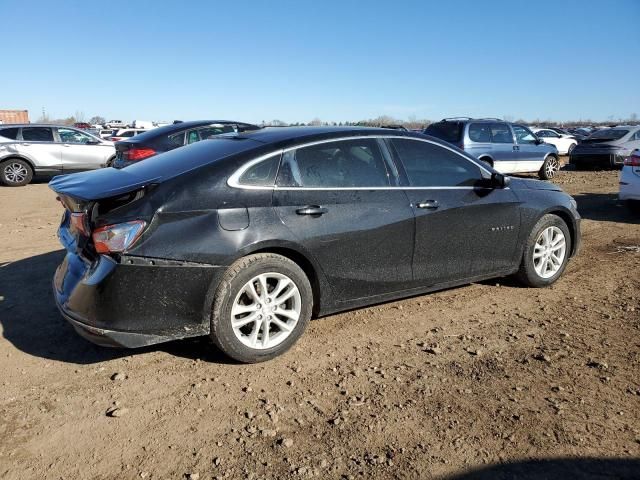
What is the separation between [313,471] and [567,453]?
1.26m

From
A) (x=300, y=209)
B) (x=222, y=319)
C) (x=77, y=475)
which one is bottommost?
(x=77, y=475)

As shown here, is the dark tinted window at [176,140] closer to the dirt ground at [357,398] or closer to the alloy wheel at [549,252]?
the dirt ground at [357,398]

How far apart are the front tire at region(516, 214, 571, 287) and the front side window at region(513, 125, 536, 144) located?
966cm

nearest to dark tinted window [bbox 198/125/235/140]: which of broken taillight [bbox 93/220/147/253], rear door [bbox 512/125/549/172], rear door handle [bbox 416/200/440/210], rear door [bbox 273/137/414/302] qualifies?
rear door [bbox 273/137/414/302]

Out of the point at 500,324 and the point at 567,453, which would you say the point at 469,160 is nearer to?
the point at 500,324

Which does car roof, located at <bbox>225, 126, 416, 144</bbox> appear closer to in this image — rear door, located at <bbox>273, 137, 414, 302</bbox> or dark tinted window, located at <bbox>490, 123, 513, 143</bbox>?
rear door, located at <bbox>273, 137, 414, 302</bbox>

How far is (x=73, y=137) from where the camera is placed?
14688 mm

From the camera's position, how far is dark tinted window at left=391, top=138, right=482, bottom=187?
4.32m

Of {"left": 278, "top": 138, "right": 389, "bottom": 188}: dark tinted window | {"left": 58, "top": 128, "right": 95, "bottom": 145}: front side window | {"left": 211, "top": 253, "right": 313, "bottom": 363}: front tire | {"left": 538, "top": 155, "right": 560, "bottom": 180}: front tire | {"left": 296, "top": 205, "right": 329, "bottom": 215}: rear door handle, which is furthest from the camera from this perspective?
{"left": 538, "top": 155, "right": 560, "bottom": 180}: front tire

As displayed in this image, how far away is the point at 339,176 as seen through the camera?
157 inches

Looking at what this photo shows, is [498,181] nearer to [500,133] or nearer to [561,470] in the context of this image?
[561,470]

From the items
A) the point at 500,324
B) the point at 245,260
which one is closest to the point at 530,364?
the point at 500,324

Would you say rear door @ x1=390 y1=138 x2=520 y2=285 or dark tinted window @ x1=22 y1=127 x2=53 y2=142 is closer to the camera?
rear door @ x1=390 y1=138 x2=520 y2=285

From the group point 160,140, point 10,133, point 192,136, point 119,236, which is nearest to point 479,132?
point 192,136
